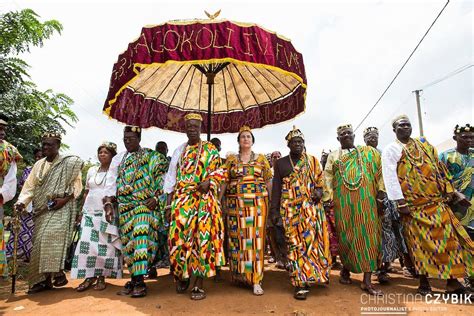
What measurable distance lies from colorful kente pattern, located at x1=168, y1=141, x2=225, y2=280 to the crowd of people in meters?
0.01

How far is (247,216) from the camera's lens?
14.1 feet

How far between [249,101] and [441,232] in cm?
360

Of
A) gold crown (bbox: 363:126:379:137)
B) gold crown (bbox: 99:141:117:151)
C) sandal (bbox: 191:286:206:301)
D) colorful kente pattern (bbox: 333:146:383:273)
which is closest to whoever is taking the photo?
sandal (bbox: 191:286:206:301)

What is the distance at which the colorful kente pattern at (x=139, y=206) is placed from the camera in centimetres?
421

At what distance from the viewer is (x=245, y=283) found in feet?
14.3

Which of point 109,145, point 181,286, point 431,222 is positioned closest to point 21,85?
point 109,145

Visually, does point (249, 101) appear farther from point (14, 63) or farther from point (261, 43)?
point (14, 63)

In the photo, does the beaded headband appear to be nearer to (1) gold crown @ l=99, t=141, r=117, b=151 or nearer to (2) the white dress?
(2) the white dress

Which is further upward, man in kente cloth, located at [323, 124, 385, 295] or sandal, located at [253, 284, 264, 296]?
man in kente cloth, located at [323, 124, 385, 295]

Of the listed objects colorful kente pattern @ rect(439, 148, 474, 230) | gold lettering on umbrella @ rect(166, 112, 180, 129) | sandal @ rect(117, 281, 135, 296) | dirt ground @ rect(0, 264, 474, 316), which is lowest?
dirt ground @ rect(0, 264, 474, 316)

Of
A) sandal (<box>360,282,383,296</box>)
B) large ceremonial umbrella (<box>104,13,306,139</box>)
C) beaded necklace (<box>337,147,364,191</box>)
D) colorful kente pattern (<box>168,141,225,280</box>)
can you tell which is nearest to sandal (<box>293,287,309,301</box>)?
sandal (<box>360,282,383,296</box>)

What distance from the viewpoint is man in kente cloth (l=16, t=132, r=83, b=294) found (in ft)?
14.6

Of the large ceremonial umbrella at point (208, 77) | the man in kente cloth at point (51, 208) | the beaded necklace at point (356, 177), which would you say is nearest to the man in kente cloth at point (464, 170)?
the beaded necklace at point (356, 177)

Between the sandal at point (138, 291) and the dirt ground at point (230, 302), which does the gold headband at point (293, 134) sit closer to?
the dirt ground at point (230, 302)
